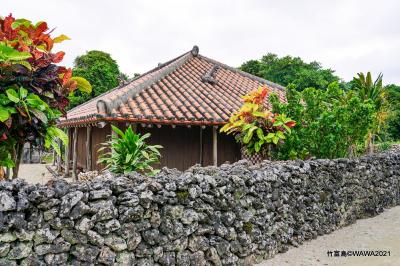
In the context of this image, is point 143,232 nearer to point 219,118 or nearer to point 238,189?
point 238,189

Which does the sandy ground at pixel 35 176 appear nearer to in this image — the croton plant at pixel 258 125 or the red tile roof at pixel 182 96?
the red tile roof at pixel 182 96

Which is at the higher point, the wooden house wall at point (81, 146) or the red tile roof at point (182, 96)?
the red tile roof at point (182, 96)

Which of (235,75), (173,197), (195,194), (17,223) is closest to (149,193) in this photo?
(173,197)

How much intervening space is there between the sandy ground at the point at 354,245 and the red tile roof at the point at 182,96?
365cm

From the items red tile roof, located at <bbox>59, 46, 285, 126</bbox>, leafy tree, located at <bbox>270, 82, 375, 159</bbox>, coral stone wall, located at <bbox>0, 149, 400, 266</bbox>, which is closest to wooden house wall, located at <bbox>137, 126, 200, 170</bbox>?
red tile roof, located at <bbox>59, 46, 285, 126</bbox>

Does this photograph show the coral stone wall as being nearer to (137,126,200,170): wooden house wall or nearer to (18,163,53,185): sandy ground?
(137,126,200,170): wooden house wall

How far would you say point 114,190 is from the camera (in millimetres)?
3914

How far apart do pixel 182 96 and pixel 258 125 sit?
108 inches

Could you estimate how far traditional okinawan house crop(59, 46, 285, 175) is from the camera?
25.9 ft

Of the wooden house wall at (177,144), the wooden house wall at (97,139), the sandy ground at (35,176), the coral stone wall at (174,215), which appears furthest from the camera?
the sandy ground at (35,176)

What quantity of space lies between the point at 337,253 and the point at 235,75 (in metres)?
9.46

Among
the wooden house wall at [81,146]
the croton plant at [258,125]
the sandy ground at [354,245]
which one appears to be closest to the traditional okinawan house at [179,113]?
the croton plant at [258,125]

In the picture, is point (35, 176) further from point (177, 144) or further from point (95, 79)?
point (95, 79)

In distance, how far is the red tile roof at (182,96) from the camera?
7.79 metres
